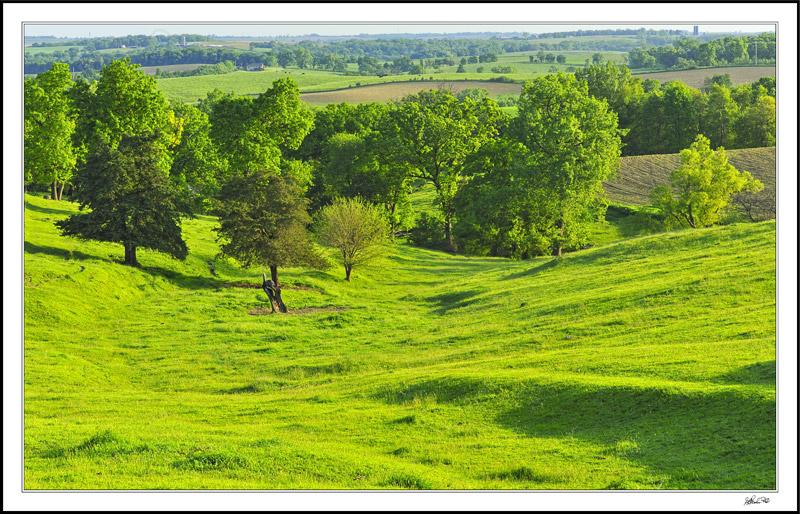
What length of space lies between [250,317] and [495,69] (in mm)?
150969

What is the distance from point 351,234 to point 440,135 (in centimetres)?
2646

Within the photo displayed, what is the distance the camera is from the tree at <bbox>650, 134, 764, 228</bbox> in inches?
3157

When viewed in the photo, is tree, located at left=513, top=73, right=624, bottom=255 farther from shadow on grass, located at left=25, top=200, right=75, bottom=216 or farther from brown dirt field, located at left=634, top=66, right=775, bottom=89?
brown dirt field, located at left=634, top=66, right=775, bottom=89

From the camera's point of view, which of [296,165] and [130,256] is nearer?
[130,256]

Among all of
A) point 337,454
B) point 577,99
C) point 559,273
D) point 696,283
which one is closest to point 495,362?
point 337,454

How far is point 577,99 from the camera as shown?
8306 centimetres

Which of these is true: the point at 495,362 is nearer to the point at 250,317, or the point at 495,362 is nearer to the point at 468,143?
the point at 250,317

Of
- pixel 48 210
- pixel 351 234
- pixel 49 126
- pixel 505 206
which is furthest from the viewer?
pixel 505 206

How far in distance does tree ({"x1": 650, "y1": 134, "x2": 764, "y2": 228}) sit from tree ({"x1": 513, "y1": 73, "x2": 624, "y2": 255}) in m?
8.25

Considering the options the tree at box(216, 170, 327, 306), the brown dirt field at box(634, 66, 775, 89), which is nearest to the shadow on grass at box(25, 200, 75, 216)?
the tree at box(216, 170, 327, 306)

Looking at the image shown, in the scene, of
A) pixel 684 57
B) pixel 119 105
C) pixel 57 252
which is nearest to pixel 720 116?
pixel 684 57

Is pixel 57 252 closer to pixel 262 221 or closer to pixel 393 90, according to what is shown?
pixel 262 221

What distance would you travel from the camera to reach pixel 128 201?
5769 cm
